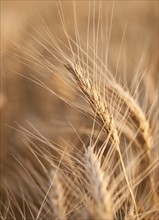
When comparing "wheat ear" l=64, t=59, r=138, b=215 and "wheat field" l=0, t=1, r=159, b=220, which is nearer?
"wheat ear" l=64, t=59, r=138, b=215

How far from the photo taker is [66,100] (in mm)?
1104

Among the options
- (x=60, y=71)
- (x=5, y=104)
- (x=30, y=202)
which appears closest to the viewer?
(x=60, y=71)

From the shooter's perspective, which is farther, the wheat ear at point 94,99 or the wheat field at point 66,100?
the wheat field at point 66,100

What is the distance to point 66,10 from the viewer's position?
140 cm

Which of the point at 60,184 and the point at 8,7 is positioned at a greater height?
the point at 8,7

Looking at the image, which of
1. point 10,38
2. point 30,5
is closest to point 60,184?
point 10,38

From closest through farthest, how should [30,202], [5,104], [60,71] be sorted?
[60,71] < [30,202] < [5,104]

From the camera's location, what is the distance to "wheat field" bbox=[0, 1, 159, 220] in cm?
111

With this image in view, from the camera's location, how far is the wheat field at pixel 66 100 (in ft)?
3.63

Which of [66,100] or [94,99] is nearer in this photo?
[94,99]

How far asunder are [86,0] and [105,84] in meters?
0.41

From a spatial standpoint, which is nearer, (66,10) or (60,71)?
(60,71)

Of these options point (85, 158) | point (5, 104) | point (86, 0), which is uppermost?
point (86, 0)

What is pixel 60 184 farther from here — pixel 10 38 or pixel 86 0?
pixel 86 0
